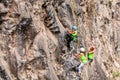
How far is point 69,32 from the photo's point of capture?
2217 cm

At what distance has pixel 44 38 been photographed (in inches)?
769

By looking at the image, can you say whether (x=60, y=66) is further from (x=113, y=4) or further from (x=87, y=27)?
(x=113, y=4)

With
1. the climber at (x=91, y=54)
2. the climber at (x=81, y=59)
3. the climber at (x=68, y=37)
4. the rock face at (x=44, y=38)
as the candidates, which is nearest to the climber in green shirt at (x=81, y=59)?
the climber at (x=81, y=59)

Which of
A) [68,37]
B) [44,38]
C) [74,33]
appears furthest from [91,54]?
[44,38]

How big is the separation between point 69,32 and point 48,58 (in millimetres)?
3051

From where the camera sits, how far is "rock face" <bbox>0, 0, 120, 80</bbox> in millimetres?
17688

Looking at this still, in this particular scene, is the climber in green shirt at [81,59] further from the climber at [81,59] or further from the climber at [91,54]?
the climber at [91,54]

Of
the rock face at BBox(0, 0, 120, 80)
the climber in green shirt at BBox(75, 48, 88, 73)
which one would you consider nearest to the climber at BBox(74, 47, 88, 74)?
the climber in green shirt at BBox(75, 48, 88, 73)

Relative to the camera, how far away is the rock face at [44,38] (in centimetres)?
1769

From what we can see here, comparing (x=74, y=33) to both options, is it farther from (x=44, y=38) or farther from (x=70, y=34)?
(x=44, y=38)

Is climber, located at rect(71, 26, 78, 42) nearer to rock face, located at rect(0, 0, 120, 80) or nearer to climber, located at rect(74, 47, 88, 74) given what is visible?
rock face, located at rect(0, 0, 120, 80)

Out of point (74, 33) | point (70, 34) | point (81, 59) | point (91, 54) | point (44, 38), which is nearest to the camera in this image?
point (44, 38)

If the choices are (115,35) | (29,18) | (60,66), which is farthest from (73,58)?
(115,35)

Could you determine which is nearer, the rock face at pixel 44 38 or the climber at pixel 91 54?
the rock face at pixel 44 38
